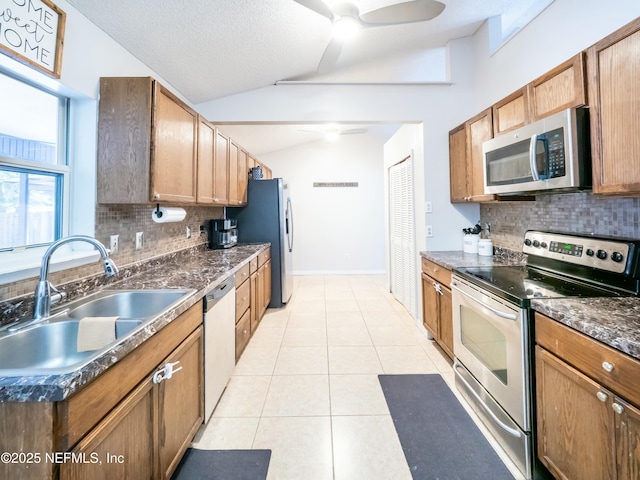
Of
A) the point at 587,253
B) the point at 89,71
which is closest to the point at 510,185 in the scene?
the point at 587,253

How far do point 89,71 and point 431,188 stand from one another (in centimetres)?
289

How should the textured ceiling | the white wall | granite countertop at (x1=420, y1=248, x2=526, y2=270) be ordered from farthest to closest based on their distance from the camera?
the white wall
granite countertop at (x1=420, y1=248, x2=526, y2=270)
the textured ceiling

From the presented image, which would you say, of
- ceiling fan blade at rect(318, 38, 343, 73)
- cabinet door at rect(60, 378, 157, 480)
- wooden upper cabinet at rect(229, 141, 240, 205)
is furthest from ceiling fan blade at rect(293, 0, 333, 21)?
cabinet door at rect(60, 378, 157, 480)

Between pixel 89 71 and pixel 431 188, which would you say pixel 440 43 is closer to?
pixel 431 188

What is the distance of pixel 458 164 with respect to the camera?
277 centimetres

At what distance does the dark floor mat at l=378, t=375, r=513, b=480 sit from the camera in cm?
141

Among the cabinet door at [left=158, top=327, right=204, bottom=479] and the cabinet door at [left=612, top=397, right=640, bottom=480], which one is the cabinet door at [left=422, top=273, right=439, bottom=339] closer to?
the cabinet door at [left=612, top=397, right=640, bottom=480]

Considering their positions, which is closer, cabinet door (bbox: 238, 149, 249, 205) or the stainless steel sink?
the stainless steel sink

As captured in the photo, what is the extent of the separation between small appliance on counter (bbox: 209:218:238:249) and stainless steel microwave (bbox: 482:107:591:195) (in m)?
2.78

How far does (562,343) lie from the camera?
1.17 meters

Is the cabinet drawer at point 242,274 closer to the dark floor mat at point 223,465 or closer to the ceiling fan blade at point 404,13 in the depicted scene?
the dark floor mat at point 223,465

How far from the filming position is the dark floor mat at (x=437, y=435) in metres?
1.41

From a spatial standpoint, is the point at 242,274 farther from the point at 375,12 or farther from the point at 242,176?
the point at 375,12

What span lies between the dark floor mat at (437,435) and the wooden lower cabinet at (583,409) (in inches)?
11.9
